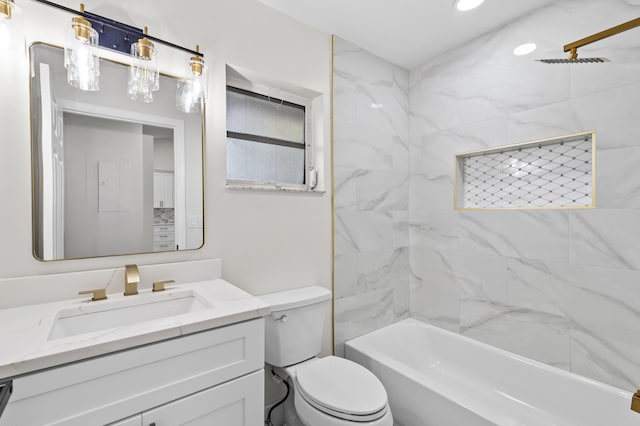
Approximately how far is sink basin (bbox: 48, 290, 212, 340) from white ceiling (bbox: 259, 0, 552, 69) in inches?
65.6

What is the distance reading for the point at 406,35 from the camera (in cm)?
203

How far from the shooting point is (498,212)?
1936 mm

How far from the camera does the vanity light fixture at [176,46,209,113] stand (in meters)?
1.44

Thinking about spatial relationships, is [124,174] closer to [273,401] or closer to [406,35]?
[273,401]

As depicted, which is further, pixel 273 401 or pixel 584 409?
pixel 273 401

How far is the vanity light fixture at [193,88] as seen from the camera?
1.44m

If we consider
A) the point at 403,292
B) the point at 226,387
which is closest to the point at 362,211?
the point at 403,292

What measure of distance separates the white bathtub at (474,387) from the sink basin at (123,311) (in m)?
1.17

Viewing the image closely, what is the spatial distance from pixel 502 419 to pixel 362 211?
136 centimetres

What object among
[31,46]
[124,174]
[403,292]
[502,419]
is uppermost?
[31,46]

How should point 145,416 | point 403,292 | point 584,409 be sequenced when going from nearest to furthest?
point 145,416
point 584,409
point 403,292

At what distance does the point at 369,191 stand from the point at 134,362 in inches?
68.5

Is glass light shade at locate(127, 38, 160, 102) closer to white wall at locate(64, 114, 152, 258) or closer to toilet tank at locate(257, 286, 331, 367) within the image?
white wall at locate(64, 114, 152, 258)

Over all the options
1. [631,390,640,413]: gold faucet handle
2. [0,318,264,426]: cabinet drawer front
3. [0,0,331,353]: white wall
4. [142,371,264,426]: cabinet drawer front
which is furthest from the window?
[631,390,640,413]: gold faucet handle
